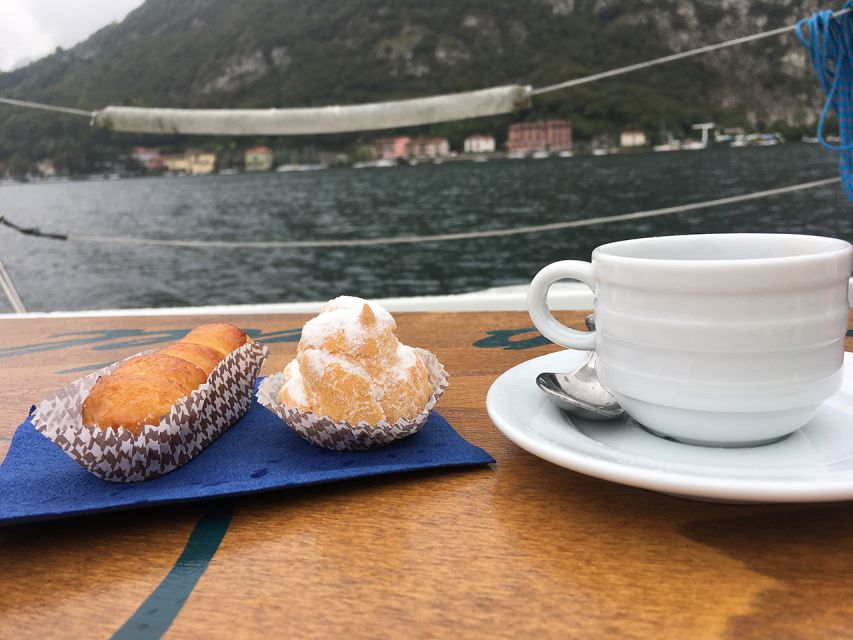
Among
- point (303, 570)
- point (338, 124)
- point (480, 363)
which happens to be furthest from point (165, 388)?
point (338, 124)

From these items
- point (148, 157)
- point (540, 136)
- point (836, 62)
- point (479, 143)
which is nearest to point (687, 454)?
point (836, 62)

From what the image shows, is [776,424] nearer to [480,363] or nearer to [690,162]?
[480,363]

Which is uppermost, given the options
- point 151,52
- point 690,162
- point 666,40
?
point 151,52

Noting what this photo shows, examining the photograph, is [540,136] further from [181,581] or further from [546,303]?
[181,581]

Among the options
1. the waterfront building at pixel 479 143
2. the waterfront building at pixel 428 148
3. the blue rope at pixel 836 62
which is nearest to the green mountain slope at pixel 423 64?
the waterfront building at pixel 479 143

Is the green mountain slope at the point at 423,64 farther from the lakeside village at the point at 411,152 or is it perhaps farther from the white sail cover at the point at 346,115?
the white sail cover at the point at 346,115
